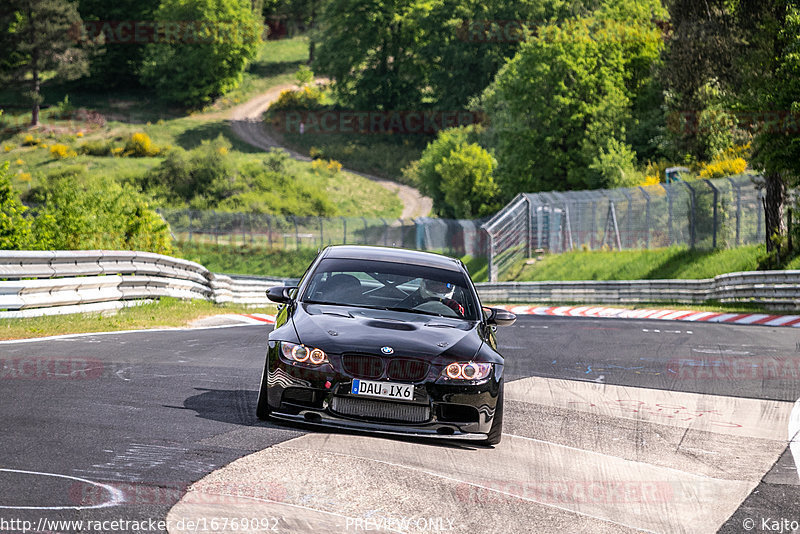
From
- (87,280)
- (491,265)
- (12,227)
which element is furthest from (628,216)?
(87,280)

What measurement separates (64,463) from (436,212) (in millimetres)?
75626

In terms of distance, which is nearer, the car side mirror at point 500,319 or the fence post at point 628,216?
the car side mirror at point 500,319

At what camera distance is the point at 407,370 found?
7336 millimetres

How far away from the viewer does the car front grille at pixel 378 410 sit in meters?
7.26

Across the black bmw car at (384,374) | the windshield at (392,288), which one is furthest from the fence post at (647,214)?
the black bmw car at (384,374)

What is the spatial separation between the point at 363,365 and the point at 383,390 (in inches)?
9.1

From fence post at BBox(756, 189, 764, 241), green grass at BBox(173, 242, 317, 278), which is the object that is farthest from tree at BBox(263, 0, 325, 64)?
fence post at BBox(756, 189, 764, 241)

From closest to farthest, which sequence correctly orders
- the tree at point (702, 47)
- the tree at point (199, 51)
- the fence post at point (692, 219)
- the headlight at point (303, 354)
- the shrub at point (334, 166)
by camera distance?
the headlight at point (303, 354) < the tree at point (702, 47) < the fence post at point (692, 219) < the shrub at point (334, 166) < the tree at point (199, 51)

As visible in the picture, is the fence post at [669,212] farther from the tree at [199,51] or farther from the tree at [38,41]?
the tree at [199,51]

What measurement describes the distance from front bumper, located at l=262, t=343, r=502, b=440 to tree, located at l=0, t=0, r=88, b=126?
105299 mm

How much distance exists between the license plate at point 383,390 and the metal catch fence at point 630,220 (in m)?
26.8

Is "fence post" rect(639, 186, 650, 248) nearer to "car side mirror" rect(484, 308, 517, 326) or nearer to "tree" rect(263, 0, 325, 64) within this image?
"car side mirror" rect(484, 308, 517, 326)

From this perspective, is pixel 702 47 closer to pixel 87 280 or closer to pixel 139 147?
pixel 87 280

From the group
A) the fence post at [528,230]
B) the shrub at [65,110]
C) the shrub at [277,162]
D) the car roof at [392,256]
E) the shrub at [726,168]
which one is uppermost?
the car roof at [392,256]
